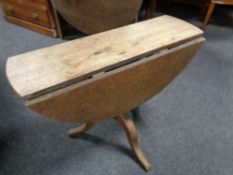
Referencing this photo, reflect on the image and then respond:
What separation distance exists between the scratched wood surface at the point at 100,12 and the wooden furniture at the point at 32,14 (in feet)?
1.78

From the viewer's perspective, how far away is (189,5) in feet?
8.68

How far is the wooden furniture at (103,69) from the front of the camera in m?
0.66

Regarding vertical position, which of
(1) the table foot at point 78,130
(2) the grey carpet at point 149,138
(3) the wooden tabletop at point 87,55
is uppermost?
(3) the wooden tabletop at point 87,55

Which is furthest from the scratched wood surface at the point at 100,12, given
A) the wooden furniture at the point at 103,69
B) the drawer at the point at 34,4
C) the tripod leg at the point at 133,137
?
the tripod leg at the point at 133,137

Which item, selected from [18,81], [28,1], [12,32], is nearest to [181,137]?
[18,81]

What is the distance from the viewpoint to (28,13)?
2.12 metres

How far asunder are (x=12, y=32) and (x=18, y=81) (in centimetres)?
189

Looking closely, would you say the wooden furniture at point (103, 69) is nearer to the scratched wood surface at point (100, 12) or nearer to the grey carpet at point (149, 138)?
the scratched wood surface at point (100, 12)

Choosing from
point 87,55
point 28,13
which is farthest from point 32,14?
point 87,55

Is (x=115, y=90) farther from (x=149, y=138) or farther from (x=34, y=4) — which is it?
(x=34, y=4)

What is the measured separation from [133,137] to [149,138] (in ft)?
0.69

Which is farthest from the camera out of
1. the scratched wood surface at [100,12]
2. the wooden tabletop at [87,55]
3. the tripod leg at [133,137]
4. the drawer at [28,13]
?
the drawer at [28,13]

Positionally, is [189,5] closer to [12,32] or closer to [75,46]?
[12,32]

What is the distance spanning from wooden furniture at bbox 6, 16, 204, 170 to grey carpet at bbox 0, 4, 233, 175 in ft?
1.51
